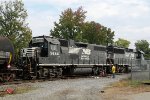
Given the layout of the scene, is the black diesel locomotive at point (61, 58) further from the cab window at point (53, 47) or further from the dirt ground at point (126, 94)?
the dirt ground at point (126, 94)

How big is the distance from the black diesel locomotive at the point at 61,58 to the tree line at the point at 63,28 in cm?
915

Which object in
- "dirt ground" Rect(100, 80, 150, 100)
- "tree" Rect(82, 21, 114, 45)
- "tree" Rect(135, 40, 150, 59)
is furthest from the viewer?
"tree" Rect(135, 40, 150, 59)

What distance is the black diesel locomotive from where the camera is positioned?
105ft

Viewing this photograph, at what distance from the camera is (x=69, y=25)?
7381 centimetres

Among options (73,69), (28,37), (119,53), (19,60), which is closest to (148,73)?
(73,69)

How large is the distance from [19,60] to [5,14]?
26539 millimetres

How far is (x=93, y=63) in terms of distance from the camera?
40969mm

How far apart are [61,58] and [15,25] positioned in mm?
22166

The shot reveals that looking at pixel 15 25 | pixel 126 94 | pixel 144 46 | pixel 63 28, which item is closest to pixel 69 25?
pixel 63 28

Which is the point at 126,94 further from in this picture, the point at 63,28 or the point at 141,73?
the point at 63,28

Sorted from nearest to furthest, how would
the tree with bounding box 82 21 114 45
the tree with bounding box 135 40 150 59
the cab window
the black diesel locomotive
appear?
1. the black diesel locomotive
2. the cab window
3. the tree with bounding box 82 21 114 45
4. the tree with bounding box 135 40 150 59

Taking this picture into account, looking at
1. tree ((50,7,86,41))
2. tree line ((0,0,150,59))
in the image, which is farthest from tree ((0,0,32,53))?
tree ((50,7,86,41))

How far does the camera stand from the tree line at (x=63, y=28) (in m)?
55.3

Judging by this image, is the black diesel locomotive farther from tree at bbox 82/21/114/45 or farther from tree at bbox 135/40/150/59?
tree at bbox 135/40/150/59
